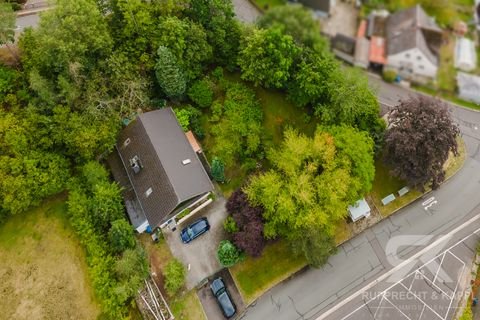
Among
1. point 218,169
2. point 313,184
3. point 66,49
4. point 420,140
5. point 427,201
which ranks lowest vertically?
point 427,201

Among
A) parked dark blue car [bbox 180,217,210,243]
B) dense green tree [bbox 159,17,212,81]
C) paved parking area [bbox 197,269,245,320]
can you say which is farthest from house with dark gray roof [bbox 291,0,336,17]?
paved parking area [bbox 197,269,245,320]

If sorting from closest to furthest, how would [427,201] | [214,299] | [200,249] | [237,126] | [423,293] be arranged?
[214,299] → [423,293] → [200,249] → [237,126] → [427,201]

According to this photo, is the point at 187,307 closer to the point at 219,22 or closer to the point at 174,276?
the point at 174,276

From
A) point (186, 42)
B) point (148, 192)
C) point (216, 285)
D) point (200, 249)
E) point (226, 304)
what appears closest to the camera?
point (226, 304)

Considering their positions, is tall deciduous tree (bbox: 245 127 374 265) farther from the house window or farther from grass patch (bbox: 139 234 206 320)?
grass patch (bbox: 139 234 206 320)

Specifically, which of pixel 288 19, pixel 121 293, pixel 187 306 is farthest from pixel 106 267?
pixel 288 19

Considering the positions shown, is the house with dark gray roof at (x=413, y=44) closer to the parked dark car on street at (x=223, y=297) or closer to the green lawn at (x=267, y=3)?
the green lawn at (x=267, y=3)

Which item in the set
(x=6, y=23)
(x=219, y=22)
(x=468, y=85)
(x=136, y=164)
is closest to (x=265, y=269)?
(x=136, y=164)
